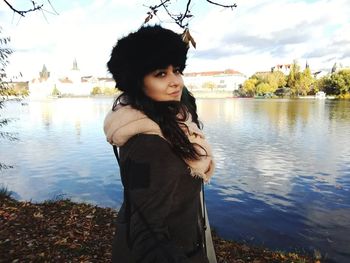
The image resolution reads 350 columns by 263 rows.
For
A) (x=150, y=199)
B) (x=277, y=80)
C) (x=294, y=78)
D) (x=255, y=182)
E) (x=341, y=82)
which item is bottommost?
(x=255, y=182)

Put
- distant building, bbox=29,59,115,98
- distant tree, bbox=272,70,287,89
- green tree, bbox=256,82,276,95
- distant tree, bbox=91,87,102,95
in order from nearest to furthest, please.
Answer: green tree, bbox=256,82,276,95, distant tree, bbox=272,70,287,89, distant building, bbox=29,59,115,98, distant tree, bbox=91,87,102,95

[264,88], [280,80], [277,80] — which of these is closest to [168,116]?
[264,88]

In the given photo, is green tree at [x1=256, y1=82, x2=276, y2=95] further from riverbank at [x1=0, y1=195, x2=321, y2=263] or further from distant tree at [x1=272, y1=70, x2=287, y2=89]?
riverbank at [x1=0, y1=195, x2=321, y2=263]

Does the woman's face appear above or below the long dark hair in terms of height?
above

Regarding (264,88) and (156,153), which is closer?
(156,153)

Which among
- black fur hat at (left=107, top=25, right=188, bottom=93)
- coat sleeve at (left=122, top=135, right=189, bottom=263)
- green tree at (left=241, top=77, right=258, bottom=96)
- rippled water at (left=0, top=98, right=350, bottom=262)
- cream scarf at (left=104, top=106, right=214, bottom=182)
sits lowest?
rippled water at (left=0, top=98, right=350, bottom=262)

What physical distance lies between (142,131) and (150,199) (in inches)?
11.5

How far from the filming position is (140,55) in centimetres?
161

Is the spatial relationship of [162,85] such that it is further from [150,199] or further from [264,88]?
[264,88]

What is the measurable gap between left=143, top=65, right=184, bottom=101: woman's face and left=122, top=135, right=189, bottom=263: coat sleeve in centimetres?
28

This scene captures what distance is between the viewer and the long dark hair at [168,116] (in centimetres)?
153

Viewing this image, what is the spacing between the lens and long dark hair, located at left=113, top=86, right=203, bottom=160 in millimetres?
1525

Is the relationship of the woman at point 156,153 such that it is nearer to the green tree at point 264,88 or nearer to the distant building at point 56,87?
the green tree at point 264,88

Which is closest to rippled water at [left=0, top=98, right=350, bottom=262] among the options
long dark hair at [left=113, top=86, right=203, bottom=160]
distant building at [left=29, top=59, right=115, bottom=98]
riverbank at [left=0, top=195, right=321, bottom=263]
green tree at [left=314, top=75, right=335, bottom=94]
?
riverbank at [left=0, top=195, right=321, bottom=263]
